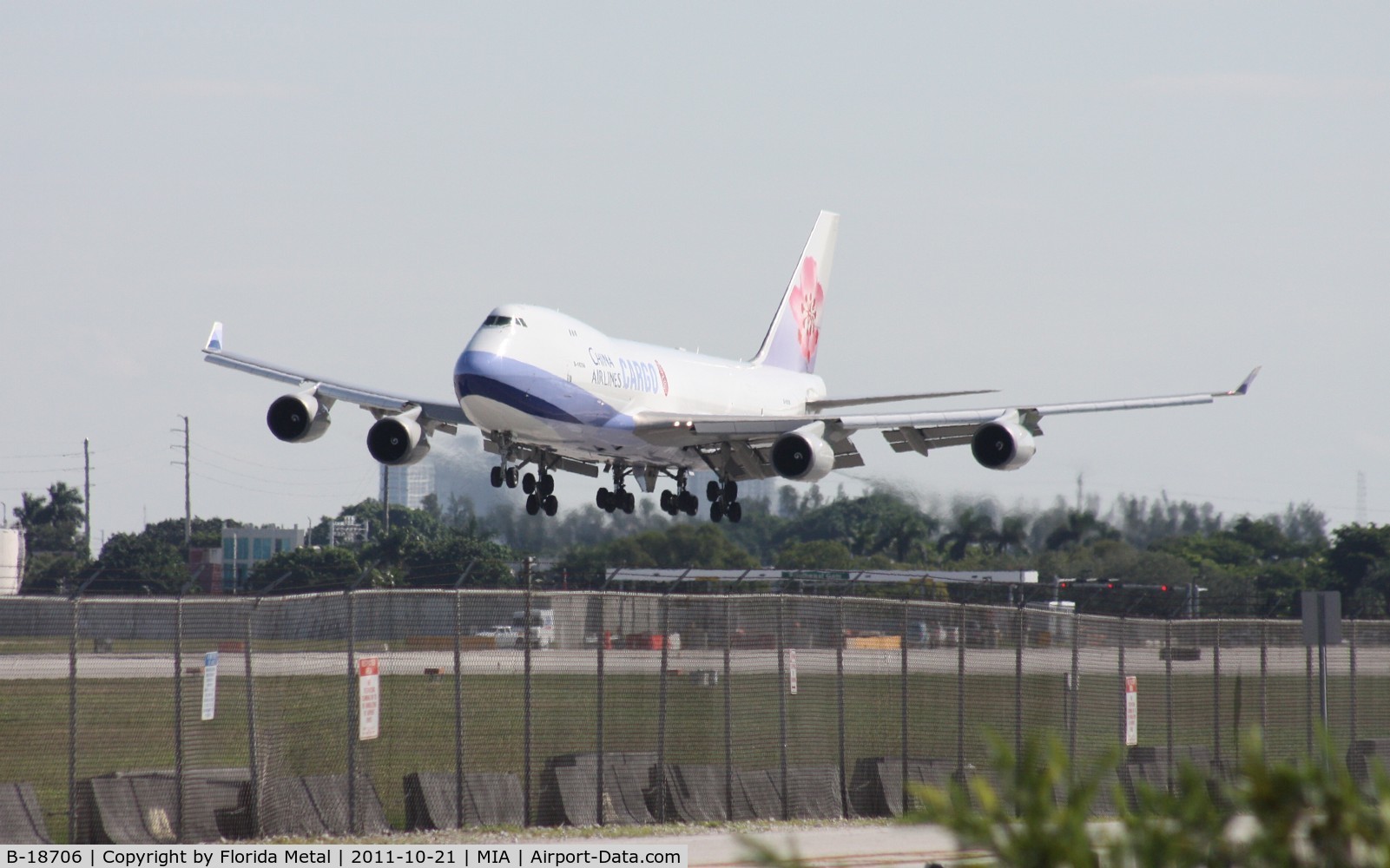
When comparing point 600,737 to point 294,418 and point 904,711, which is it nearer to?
point 904,711

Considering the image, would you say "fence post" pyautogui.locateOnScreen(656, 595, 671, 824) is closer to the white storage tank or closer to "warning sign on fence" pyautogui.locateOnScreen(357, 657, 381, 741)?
"warning sign on fence" pyautogui.locateOnScreen(357, 657, 381, 741)

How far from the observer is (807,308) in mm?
54531

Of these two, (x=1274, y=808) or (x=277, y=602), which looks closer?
(x=1274, y=808)

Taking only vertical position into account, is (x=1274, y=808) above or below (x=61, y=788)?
above

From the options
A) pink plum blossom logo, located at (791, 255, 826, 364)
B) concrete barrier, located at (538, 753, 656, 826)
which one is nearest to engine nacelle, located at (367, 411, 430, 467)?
pink plum blossom logo, located at (791, 255, 826, 364)

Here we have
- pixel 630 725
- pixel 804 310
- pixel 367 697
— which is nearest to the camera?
pixel 367 697

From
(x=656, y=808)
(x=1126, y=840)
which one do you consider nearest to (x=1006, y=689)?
(x=656, y=808)

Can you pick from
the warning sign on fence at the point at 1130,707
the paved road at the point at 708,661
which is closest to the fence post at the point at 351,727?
the paved road at the point at 708,661

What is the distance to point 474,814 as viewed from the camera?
17094 mm

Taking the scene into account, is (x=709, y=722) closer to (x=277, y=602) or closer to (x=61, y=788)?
(x=277, y=602)

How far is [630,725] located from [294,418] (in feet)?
62.5

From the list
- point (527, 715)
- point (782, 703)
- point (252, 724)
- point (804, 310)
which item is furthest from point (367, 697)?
point (804, 310)

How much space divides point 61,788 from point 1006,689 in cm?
1295

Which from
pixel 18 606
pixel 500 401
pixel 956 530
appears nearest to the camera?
pixel 18 606
